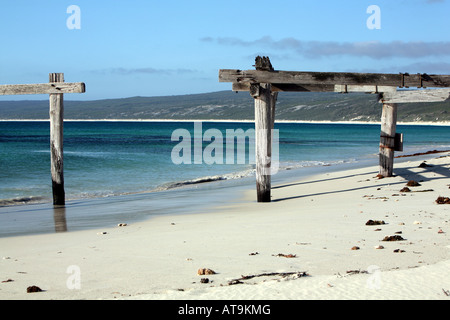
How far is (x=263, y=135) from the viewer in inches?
446

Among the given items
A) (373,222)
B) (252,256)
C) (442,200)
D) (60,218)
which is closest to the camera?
(252,256)

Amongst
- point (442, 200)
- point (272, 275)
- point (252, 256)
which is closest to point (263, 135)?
point (442, 200)

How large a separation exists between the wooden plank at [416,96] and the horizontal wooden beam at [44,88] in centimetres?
756

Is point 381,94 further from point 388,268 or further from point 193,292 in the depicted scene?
point 193,292

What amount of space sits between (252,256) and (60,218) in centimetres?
608

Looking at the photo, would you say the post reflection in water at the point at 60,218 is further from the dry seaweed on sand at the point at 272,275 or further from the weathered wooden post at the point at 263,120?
the dry seaweed on sand at the point at 272,275

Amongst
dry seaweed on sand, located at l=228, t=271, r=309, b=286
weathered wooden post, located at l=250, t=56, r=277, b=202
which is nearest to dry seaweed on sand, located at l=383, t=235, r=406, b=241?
dry seaweed on sand, located at l=228, t=271, r=309, b=286

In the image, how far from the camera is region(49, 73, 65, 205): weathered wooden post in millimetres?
13555

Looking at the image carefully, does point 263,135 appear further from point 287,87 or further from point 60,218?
point 60,218

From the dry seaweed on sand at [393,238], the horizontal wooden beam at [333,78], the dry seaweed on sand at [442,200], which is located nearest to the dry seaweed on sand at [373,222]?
the dry seaweed on sand at [393,238]

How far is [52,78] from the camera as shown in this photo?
1352 centimetres

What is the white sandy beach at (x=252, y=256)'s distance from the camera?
191 inches

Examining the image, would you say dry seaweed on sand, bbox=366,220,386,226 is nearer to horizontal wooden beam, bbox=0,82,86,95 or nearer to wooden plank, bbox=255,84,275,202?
wooden plank, bbox=255,84,275,202

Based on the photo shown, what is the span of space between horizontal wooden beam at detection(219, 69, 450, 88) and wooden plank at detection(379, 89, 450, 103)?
0.26m
